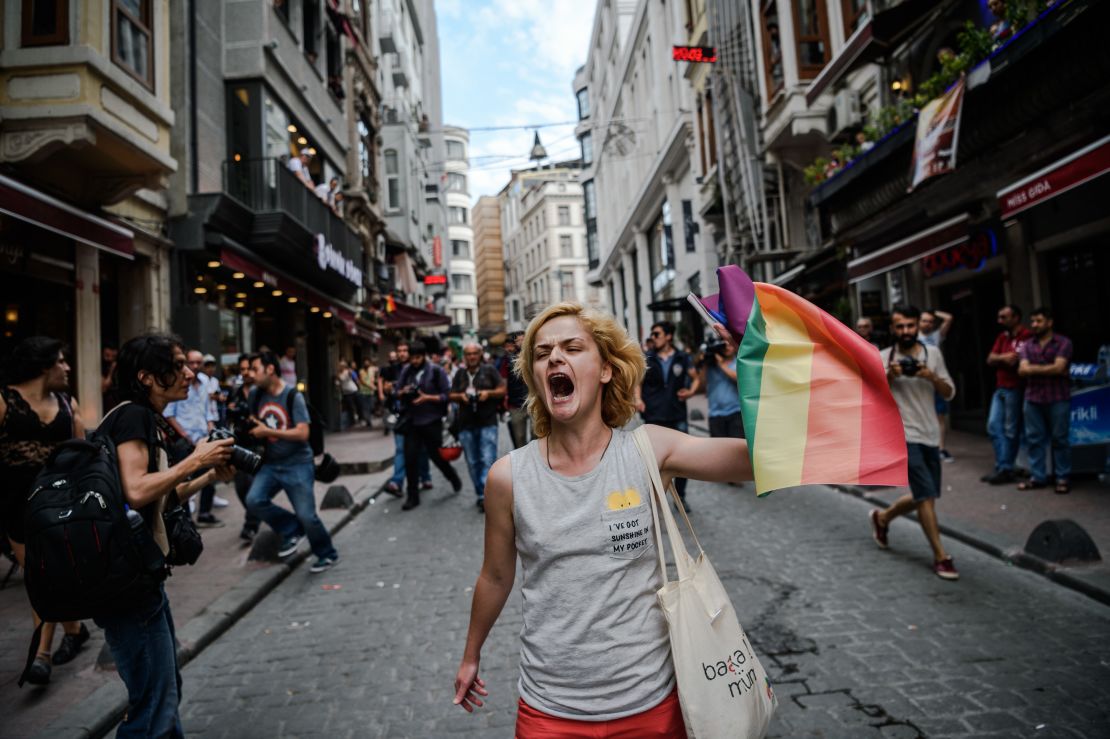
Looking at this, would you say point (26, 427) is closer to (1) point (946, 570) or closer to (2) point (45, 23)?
(1) point (946, 570)

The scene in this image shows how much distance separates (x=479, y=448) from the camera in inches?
351

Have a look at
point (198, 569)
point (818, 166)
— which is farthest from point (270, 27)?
point (198, 569)

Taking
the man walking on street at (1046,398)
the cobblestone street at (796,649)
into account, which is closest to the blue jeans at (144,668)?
the cobblestone street at (796,649)

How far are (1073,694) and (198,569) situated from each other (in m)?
6.41

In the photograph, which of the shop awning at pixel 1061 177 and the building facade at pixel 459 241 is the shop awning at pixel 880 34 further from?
the building facade at pixel 459 241

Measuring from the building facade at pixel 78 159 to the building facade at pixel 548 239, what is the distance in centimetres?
5824

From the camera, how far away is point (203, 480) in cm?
324

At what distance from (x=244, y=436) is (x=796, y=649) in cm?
372

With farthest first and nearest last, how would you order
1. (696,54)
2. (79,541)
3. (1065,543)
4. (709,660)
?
(696,54) < (1065,543) < (79,541) < (709,660)

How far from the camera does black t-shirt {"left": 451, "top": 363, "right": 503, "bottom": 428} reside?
29.0 feet

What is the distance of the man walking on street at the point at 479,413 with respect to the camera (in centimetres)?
877

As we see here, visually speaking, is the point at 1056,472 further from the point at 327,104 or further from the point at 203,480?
the point at 327,104

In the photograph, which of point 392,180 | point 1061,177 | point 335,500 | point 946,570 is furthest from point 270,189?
point 392,180

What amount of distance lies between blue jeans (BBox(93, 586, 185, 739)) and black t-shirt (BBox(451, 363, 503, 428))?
6091 millimetres
